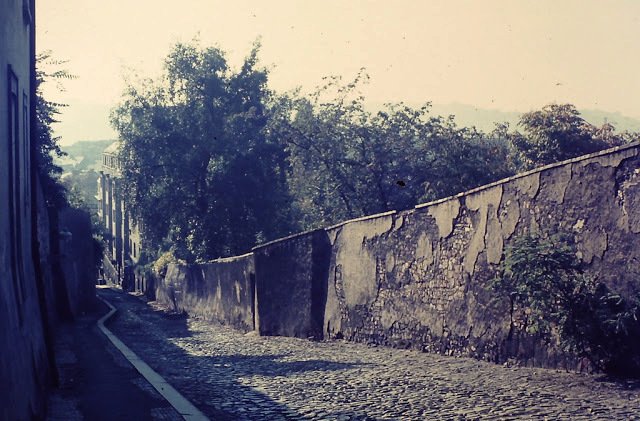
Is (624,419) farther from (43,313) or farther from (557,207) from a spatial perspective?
(43,313)

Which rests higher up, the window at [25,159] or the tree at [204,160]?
the tree at [204,160]

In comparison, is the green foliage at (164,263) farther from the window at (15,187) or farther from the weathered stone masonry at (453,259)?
the window at (15,187)

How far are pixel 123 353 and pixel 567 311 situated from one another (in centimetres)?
831

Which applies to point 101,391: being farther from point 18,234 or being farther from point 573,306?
point 573,306

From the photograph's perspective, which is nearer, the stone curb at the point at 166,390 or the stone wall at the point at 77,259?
the stone curb at the point at 166,390

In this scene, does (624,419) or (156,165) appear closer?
(624,419)

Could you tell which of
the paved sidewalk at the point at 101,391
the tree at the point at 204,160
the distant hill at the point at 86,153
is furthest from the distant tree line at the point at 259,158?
the distant hill at the point at 86,153

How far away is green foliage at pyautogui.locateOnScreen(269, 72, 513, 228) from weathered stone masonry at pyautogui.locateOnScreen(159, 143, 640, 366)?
13207 millimetres

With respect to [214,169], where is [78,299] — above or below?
below

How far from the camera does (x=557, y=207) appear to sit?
9.23 m

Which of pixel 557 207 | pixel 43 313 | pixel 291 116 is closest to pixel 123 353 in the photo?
pixel 43 313

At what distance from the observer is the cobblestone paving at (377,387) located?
7.39m

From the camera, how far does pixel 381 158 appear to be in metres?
30.4

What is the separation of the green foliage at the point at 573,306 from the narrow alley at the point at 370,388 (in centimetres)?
39
